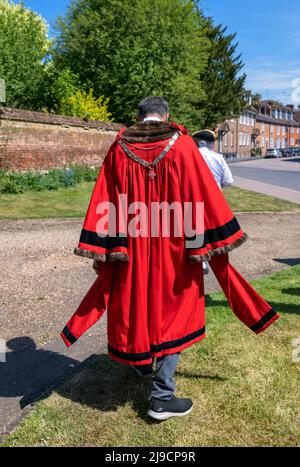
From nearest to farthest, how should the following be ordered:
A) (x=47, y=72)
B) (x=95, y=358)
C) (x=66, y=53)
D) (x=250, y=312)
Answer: (x=250, y=312) → (x=95, y=358) → (x=47, y=72) → (x=66, y=53)

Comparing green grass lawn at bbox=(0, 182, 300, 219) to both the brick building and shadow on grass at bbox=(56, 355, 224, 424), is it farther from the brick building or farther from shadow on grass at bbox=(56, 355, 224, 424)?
the brick building

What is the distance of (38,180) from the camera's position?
14188 mm

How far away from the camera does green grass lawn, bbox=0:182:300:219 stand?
35.9 ft

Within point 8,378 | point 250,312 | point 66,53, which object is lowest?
point 8,378

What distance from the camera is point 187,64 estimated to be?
84.2 ft

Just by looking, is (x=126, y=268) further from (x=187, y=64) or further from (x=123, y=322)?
(x=187, y=64)

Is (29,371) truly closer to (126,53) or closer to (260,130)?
(126,53)

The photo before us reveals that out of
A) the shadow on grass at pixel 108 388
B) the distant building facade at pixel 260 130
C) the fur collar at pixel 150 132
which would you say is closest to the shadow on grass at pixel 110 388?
the shadow on grass at pixel 108 388

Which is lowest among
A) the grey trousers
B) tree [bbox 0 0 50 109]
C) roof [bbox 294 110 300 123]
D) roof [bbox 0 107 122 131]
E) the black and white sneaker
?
the black and white sneaker

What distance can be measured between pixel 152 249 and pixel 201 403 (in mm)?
1116

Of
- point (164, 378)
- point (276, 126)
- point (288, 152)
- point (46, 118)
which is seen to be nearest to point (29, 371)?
point (164, 378)

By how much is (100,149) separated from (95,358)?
53.2ft

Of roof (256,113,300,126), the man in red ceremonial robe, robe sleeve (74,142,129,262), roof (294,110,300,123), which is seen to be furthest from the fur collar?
roof (294,110,300,123)
